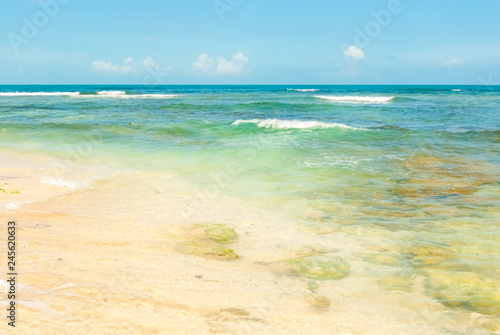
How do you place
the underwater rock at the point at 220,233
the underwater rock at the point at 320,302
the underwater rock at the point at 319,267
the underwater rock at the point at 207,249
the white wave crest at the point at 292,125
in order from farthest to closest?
the white wave crest at the point at 292,125, the underwater rock at the point at 220,233, the underwater rock at the point at 207,249, the underwater rock at the point at 319,267, the underwater rock at the point at 320,302

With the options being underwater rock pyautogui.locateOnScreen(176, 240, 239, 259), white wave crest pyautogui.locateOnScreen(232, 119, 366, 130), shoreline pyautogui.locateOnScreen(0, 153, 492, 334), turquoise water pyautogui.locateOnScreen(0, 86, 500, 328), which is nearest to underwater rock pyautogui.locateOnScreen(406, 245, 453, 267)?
turquoise water pyautogui.locateOnScreen(0, 86, 500, 328)

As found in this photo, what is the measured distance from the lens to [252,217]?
22.6ft

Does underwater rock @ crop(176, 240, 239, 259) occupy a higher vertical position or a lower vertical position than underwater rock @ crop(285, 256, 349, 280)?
higher

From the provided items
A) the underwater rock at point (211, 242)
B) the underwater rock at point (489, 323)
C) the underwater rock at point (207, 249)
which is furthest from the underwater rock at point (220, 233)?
the underwater rock at point (489, 323)

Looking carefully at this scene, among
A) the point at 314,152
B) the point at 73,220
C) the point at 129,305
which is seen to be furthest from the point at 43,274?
the point at 314,152

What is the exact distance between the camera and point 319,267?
16.1ft

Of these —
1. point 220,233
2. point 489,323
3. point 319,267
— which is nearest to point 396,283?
A: point 319,267

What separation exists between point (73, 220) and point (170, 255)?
6.82 ft

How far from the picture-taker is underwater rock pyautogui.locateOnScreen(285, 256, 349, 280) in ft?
15.5

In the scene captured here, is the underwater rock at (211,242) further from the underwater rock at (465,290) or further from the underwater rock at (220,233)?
the underwater rock at (465,290)

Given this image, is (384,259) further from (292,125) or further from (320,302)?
(292,125)

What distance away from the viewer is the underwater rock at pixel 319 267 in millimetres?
4719

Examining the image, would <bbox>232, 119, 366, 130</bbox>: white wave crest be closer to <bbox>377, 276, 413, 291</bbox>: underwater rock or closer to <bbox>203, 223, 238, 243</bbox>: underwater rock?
<bbox>203, 223, 238, 243</bbox>: underwater rock

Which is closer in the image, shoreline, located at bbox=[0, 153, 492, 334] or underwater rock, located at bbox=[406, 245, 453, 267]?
shoreline, located at bbox=[0, 153, 492, 334]
